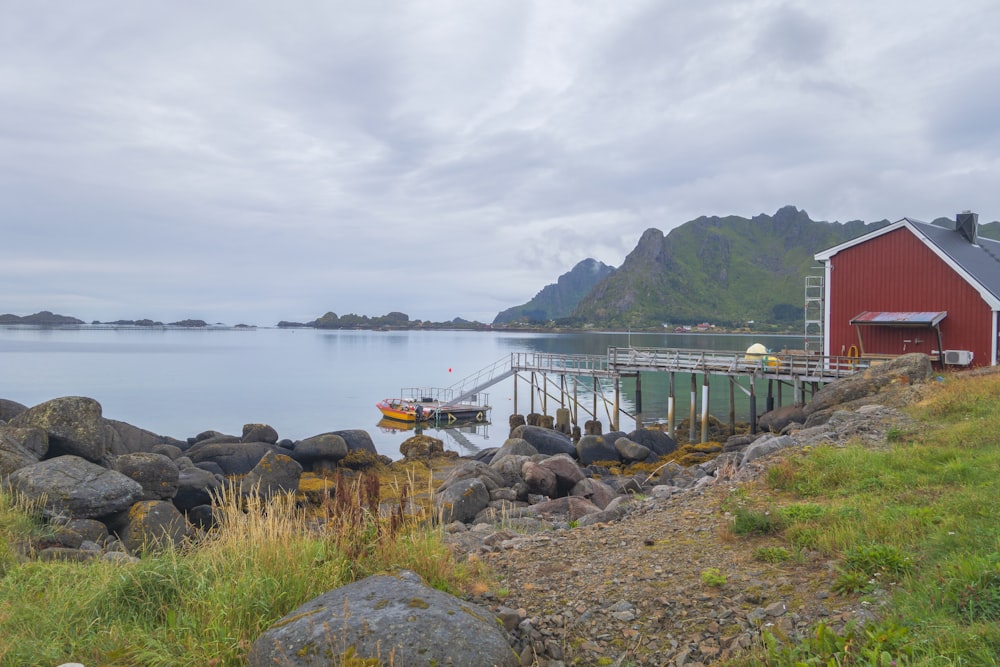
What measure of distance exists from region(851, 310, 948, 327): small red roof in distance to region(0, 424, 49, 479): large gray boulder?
27.5 meters

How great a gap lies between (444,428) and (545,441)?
2085cm

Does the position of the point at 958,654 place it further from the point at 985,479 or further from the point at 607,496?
the point at 607,496

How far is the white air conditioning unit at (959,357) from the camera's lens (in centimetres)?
2273

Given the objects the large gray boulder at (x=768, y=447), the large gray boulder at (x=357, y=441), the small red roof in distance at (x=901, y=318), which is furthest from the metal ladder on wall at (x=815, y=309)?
the large gray boulder at (x=357, y=441)

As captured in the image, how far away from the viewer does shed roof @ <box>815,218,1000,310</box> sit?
75.0 feet

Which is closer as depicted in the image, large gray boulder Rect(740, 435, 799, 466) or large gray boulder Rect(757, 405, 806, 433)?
large gray boulder Rect(740, 435, 799, 466)

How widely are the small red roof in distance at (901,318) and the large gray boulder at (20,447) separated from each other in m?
27.5

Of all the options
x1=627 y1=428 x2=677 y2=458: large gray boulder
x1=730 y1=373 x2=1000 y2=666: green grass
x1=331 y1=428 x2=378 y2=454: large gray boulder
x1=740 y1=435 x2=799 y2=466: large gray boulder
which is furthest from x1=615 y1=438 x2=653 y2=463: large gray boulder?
x1=730 y1=373 x2=1000 y2=666: green grass

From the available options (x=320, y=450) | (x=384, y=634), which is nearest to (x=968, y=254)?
(x=320, y=450)

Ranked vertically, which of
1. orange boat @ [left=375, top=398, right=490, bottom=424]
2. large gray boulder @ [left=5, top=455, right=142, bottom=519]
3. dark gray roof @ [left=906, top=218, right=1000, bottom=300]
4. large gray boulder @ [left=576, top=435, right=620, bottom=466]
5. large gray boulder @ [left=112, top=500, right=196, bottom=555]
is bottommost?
orange boat @ [left=375, top=398, right=490, bottom=424]

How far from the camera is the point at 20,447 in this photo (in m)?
11.7

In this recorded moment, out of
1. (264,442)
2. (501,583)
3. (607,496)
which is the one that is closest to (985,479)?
(501,583)

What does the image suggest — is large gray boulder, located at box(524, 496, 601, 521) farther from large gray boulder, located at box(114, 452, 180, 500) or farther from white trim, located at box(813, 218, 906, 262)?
white trim, located at box(813, 218, 906, 262)

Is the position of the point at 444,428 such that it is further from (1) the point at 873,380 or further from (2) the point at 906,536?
(2) the point at 906,536
